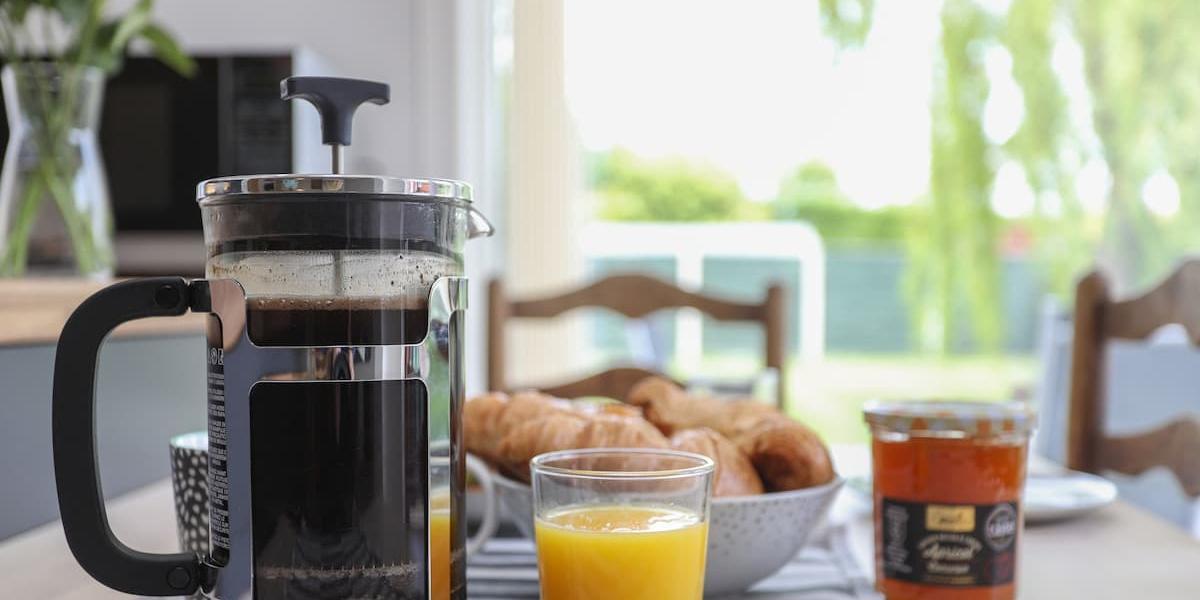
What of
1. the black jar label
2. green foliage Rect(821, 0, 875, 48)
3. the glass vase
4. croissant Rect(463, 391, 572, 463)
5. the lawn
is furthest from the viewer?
the lawn

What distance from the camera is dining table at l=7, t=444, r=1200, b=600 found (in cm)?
68

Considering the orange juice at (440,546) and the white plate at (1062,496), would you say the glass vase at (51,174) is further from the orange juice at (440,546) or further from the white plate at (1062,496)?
the white plate at (1062,496)

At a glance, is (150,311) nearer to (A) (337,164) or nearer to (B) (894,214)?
(A) (337,164)

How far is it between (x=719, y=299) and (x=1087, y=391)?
60 cm

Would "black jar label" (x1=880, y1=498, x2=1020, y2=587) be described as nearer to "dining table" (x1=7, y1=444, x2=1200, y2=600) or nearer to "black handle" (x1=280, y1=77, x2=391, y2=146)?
"dining table" (x1=7, y1=444, x2=1200, y2=600)

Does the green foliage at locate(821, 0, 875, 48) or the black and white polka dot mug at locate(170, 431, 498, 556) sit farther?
the green foliage at locate(821, 0, 875, 48)

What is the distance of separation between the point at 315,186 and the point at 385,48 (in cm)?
222

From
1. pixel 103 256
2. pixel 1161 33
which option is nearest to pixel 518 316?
pixel 103 256

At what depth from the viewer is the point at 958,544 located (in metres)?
0.62

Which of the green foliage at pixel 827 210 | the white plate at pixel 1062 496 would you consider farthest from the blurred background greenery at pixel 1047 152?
the green foliage at pixel 827 210

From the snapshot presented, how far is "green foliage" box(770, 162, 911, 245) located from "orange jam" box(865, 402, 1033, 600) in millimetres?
6763

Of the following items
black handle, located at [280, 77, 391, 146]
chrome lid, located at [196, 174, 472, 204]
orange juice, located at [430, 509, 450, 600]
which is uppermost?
black handle, located at [280, 77, 391, 146]

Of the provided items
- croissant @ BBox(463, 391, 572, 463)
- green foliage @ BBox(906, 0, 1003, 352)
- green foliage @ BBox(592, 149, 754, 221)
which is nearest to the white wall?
green foliage @ BBox(906, 0, 1003, 352)

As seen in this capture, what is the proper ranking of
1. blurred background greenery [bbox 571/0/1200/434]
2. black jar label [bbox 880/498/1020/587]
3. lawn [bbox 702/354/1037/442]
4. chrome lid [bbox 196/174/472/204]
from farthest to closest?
lawn [bbox 702/354/1037/442], blurred background greenery [bbox 571/0/1200/434], black jar label [bbox 880/498/1020/587], chrome lid [bbox 196/174/472/204]
